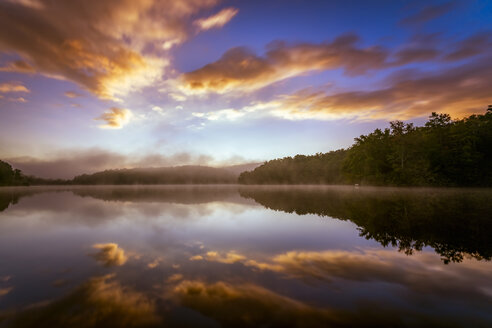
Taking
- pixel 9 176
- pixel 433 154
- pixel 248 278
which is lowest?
pixel 248 278

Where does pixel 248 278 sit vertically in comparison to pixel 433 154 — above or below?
below

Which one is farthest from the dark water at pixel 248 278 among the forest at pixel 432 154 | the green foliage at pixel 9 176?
the green foliage at pixel 9 176

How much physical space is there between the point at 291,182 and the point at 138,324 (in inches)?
7609

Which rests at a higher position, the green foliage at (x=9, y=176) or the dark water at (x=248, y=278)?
the green foliage at (x=9, y=176)

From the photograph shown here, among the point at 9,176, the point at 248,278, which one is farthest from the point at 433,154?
the point at 9,176

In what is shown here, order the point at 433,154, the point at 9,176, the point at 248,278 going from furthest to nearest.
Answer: the point at 9,176, the point at 433,154, the point at 248,278

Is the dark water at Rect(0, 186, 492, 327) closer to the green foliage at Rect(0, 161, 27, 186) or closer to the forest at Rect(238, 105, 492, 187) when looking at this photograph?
the forest at Rect(238, 105, 492, 187)

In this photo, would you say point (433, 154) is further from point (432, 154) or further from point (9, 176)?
point (9, 176)

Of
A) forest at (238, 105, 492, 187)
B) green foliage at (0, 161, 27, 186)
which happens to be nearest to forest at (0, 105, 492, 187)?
forest at (238, 105, 492, 187)

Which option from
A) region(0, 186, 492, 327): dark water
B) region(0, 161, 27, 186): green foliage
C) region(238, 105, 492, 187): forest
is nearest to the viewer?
region(0, 186, 492, 327): dark water

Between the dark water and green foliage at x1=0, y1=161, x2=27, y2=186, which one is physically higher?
green foliage at x1=0, y1=161, x2=27, y2=186

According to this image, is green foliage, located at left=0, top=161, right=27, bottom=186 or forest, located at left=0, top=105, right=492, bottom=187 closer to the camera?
forest, located at left=0, top=105, right=492, bottom=187

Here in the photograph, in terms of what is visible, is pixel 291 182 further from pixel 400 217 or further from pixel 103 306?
pixel 103 306

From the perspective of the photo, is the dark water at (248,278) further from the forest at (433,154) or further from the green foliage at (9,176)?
the green foliage at (9,176)
